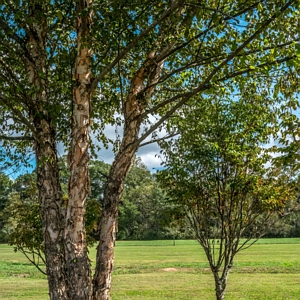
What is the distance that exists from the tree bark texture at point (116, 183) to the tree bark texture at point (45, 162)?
39 centimetres

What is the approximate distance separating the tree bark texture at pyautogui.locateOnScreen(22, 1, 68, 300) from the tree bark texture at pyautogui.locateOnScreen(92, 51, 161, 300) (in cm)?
39

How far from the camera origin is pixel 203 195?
265 inches

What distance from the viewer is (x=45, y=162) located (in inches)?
159

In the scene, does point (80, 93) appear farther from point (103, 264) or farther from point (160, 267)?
point (160, 267)

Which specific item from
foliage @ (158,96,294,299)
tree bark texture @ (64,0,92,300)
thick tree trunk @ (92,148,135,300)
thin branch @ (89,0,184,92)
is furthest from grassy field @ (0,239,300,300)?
thin branch @ (89,0,184,92)

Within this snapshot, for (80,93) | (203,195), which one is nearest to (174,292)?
(203,195)

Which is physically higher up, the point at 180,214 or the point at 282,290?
the point at 180,214

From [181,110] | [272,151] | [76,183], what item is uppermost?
[181,110]

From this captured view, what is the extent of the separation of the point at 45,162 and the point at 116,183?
0.80 meters

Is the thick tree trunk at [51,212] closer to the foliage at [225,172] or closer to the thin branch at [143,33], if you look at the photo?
the thin branch at [143,33]

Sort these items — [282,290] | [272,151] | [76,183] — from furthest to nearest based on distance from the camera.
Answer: [282,290]
[272,151]
[76,183]

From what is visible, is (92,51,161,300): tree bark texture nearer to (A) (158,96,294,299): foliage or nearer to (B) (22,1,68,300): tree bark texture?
(B) (22,1,68,300): tree bark texture

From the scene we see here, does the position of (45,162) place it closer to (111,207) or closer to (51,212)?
(51,212)

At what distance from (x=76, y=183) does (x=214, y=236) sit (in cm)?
420
